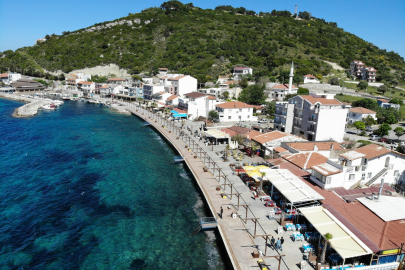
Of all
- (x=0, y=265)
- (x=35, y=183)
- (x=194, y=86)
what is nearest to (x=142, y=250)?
(x=0, y=265)

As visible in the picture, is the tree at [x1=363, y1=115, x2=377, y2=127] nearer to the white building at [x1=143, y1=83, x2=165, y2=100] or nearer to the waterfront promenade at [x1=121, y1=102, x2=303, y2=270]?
the waterfront promenade at [x1=121, y1=102, x2=303, y2=270]

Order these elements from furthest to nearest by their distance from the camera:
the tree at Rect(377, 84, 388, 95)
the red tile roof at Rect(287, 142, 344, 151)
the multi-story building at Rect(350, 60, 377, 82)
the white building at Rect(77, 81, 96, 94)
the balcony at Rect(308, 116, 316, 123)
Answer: the white building at Rect(77, 81, 96, 94), the multi-story building at Rect(350, 60, 377, 82), the tree at Rect(377, 84, 388, 95), the balcony at Rect(308, 116, 316, 123), the red tile roof at Rect(287, 142, 344, 151)

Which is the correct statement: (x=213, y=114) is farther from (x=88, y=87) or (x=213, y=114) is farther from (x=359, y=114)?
(x=88, y=87)

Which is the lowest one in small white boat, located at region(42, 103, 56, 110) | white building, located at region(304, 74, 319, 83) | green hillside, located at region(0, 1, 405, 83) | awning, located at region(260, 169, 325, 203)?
awning, located at region(260, 169, 325, 203)

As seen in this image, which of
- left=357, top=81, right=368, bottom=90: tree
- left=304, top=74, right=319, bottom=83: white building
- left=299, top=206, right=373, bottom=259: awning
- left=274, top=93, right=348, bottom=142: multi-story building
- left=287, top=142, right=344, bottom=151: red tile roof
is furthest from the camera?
left=304, top=74, right=319, bottom=83: white building

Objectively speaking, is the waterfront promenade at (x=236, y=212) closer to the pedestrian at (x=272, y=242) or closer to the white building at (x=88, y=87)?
the pedestrian at (x=272, y=242)

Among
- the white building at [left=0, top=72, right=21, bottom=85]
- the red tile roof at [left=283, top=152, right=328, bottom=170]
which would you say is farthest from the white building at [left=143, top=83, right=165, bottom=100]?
the white building at [left=0, top=72, right=21, bottom=85]
